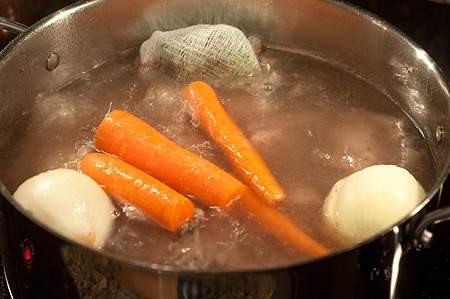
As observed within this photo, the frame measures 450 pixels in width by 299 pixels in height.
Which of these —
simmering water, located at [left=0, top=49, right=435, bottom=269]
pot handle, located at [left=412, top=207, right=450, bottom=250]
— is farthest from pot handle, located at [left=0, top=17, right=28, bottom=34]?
pot handle, located at [left=412, top=207, right=450, bottom=250]

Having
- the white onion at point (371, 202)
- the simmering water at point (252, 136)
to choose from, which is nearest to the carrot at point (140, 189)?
the simmering water at point (252, 136)

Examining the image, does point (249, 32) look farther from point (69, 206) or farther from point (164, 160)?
point (69, 206)

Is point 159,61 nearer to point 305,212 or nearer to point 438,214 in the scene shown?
point 305,212

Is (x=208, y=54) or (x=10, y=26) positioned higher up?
(x=10, y=26)

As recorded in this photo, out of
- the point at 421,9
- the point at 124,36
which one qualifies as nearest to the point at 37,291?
the point at 124,36

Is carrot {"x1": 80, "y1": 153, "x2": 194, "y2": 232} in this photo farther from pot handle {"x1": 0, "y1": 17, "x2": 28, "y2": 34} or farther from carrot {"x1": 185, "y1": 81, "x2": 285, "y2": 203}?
pot handle {"x1": 0, "y1": 17, "x2": 28, "y2": 34}

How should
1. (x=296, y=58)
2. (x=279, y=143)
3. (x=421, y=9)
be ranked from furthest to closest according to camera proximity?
1. (x=421, y=9)
2. (x=296, y=58)
3. (x=279, y=143)

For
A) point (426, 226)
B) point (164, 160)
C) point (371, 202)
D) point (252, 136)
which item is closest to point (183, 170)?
point (164, 160)
